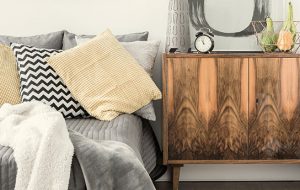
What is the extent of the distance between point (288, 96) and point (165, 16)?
96 cm

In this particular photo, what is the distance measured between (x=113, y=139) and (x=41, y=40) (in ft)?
4.20

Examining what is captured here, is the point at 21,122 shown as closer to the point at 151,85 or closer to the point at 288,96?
the point at 151,85

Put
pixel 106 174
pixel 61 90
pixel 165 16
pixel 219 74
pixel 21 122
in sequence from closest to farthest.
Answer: pixel 106 174 → pixel 21 122 → pixel 61 90 → pixel 219 74 → pixel 165 16

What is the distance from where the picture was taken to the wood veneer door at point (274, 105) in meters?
3.02

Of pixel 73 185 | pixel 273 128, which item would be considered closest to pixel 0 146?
pixel 73 185

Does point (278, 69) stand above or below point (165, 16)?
below

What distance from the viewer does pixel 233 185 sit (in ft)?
11.2

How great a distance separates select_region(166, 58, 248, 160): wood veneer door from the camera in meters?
3.02

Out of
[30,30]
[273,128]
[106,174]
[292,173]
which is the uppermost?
[30,30]

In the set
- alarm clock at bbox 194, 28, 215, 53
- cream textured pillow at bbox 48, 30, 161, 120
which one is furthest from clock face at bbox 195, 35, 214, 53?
cream textured pillow at bbox 48, 30, 161, 120

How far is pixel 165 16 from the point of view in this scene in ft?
11.3

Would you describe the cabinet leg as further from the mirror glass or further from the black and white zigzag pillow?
the mirror glass

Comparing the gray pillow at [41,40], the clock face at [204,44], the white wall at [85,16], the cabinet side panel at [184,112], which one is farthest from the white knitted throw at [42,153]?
the white wall at [85,16]

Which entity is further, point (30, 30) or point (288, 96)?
point (30, 30)
